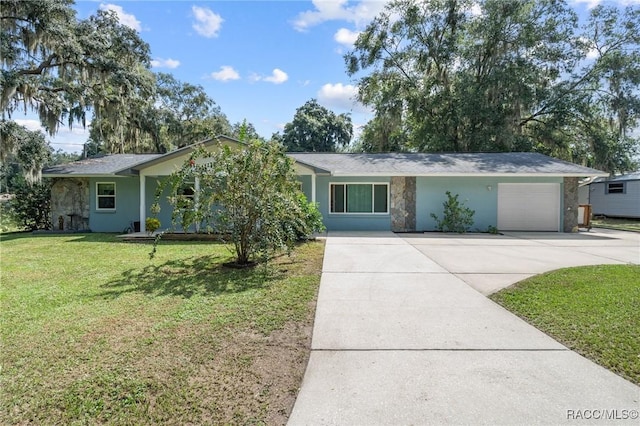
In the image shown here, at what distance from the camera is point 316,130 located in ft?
121

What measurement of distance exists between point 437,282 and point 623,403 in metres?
3.29

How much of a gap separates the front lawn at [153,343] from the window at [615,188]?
2301 centimetres

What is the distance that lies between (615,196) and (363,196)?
59.5 feet

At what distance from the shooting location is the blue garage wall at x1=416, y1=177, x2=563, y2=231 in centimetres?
1328

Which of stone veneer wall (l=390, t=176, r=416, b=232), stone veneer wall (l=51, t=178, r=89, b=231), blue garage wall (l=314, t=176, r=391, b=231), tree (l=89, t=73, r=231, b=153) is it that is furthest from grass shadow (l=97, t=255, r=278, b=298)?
tree (l=89, t=73, r=231, b=153)

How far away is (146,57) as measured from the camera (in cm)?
1891

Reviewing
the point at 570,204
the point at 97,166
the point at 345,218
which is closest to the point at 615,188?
the point at 570,204

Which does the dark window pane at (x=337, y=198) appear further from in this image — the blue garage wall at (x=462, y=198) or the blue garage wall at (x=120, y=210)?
the blue garage wall at (x=120, y=210)

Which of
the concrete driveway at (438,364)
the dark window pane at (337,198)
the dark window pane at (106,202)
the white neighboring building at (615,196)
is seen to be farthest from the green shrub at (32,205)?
the white neighboring building at (615,196)

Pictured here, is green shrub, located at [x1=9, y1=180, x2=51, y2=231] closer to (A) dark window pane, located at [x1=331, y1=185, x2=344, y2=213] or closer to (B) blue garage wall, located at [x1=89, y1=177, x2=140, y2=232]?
(B) blue garage wall, located at [x1=89, y1=177, x2=140, y2=232]

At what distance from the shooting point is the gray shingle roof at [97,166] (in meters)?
12.7

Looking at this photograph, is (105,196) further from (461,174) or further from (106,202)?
(461,174)

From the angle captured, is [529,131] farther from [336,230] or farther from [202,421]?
[202,421]

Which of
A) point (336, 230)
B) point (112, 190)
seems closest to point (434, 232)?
point (336, 230)
